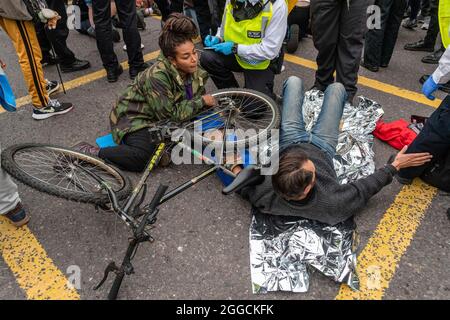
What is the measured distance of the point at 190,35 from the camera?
2533 millimetres

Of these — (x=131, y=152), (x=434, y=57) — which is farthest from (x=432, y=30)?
(x=131, y=152)

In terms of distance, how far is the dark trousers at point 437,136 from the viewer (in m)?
2.40

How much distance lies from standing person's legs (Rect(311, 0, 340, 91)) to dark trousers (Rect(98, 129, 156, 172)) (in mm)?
2103

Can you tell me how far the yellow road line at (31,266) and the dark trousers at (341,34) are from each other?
317cm

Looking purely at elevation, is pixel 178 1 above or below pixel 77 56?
above

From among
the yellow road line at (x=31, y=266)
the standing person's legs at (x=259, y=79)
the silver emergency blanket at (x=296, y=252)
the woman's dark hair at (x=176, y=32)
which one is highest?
the woman's dark hair at (x=176, y=32)

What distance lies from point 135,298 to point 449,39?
9.66ft

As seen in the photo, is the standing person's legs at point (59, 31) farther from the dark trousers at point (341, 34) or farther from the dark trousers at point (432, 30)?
the dark trousers at point (432, 30)

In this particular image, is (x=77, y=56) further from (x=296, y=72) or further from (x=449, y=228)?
(x=449, y=228)

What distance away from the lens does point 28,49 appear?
3154 mm

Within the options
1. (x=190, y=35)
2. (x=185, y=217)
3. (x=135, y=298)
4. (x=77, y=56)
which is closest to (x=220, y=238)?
(x=185, y=217)

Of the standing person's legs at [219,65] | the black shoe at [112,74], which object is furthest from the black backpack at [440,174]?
the black shoe at [112,74]
